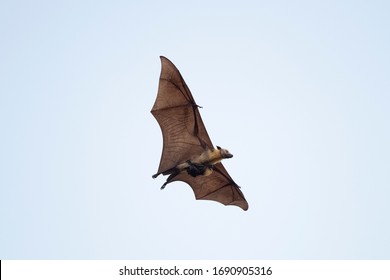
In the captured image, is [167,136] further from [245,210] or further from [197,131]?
[245,210]

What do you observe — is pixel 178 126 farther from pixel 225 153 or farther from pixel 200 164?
pixel 225 153

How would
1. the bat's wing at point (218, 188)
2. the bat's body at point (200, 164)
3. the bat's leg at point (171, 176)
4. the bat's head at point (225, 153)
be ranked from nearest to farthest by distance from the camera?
the bat's head at point (225, 153)
the bat's body at point (200, 164)
the bat's leg at point (171, 176)
the bat's wing at point (218, 188)

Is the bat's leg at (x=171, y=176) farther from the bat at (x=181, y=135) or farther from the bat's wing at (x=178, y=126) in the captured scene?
the bat's wing at (x=178, y=126)

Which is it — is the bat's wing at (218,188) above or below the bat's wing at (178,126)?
below

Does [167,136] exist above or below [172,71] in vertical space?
below

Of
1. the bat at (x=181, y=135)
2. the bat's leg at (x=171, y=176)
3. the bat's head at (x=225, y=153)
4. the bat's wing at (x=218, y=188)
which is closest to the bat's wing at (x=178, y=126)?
the bat at (x=181, y=135)

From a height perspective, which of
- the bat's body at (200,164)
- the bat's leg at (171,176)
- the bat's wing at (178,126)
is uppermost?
the bat's wing at (178,126)
